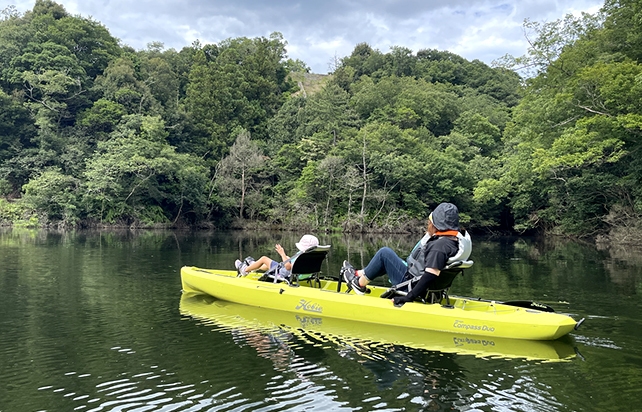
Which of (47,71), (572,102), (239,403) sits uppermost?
(47,71)

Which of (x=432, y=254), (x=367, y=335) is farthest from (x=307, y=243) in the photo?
(x=432, y=254)

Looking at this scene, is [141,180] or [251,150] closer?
[141,180]

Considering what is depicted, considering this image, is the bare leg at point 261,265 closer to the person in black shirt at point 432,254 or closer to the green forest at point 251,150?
the person in black shirt at point 432,254

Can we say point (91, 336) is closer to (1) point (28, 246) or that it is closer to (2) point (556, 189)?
(1) point (28, 246)

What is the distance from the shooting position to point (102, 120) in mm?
37938

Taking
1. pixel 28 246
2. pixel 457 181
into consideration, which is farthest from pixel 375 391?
pixel 457 181

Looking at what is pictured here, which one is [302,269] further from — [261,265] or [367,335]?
[367,335]

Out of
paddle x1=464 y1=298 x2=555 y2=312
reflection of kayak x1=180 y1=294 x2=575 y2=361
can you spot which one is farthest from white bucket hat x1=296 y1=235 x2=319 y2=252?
paddle x1=464 y1=298 x2=555 y2=312

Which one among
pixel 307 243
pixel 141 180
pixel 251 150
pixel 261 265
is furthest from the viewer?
pixel 251 150

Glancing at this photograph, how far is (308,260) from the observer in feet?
27.0

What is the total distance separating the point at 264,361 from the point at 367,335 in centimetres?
165

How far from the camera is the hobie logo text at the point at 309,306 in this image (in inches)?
299

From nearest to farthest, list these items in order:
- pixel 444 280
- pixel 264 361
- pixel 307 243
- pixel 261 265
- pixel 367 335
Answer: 1. pixel 264 361
2. pixel 367 335
3. pixel 444 280
4. pixel 307 243
5. pixel 261 265

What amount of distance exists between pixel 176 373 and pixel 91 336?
2.00 m
